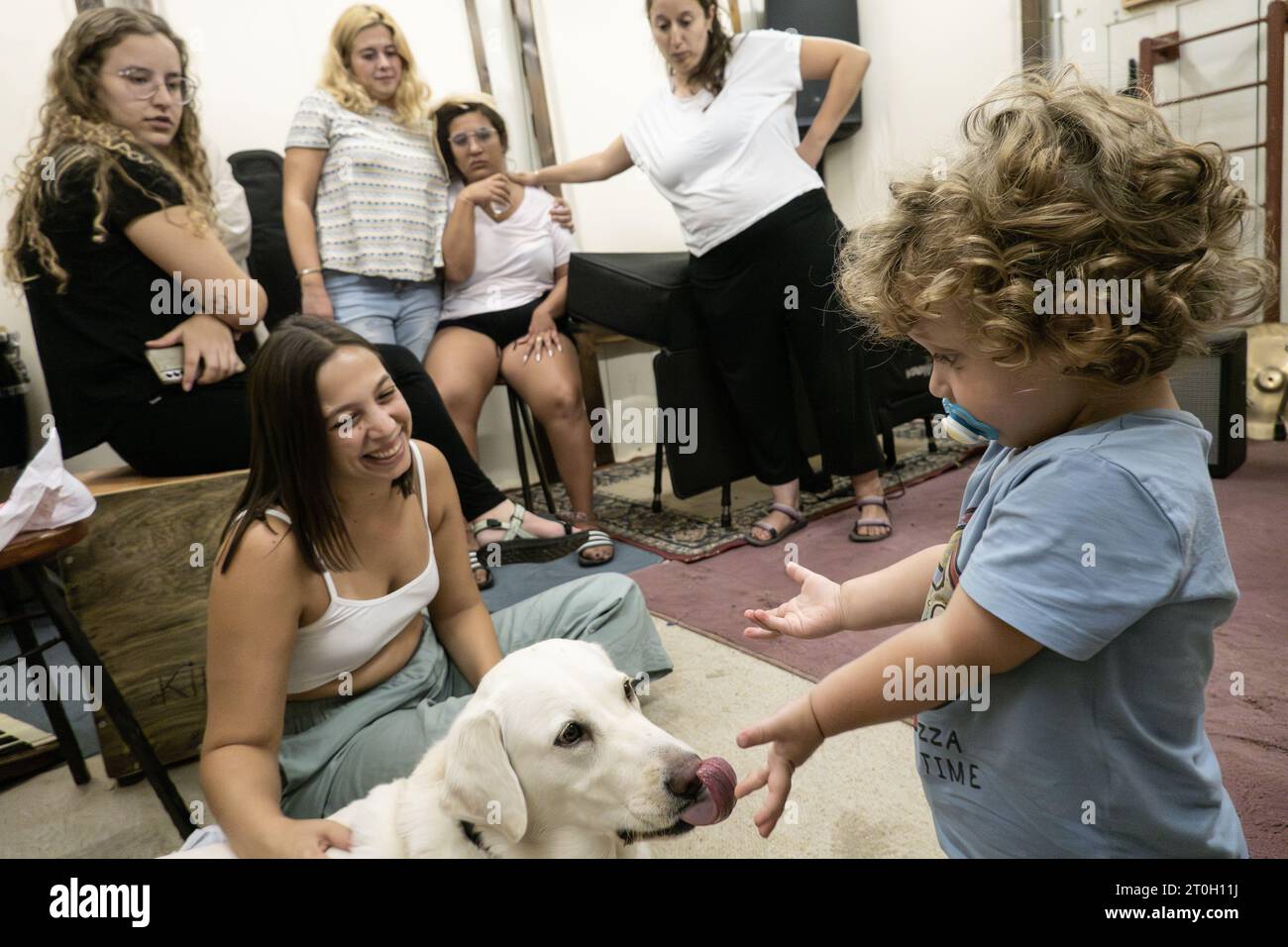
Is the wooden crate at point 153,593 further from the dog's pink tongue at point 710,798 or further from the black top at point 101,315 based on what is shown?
the dog's pink tongue at point 710,798

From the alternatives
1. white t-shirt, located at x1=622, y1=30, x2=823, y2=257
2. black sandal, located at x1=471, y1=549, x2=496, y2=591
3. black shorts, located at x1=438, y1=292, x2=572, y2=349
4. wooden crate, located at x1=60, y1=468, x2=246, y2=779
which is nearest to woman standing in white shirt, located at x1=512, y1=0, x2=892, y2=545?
white t-shirt, located at x1=622, y1=30, x2=823, y2=257

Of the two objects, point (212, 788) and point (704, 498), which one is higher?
point (212, 788)

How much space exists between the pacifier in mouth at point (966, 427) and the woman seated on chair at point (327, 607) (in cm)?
73

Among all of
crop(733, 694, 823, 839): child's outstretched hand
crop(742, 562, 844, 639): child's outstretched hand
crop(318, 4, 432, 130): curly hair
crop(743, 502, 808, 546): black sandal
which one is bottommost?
crop(743, 502, 808, 546): black sandal

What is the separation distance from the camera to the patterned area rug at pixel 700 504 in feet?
8.47

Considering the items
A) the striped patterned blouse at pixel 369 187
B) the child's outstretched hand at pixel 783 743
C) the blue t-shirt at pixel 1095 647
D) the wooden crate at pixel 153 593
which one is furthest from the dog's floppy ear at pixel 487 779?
the striped patterned blouse at pixel 369 187

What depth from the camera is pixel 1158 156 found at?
0.59 meters

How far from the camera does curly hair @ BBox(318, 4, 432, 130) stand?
2.40 meters

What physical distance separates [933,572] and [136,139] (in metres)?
1.63

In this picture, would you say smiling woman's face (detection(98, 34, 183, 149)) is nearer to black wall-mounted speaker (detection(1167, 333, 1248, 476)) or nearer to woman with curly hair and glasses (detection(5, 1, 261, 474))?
woman with curly hair and glasses (detection(5, 1, 261, 474))

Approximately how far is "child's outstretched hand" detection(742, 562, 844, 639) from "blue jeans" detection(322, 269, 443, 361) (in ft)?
6.34
